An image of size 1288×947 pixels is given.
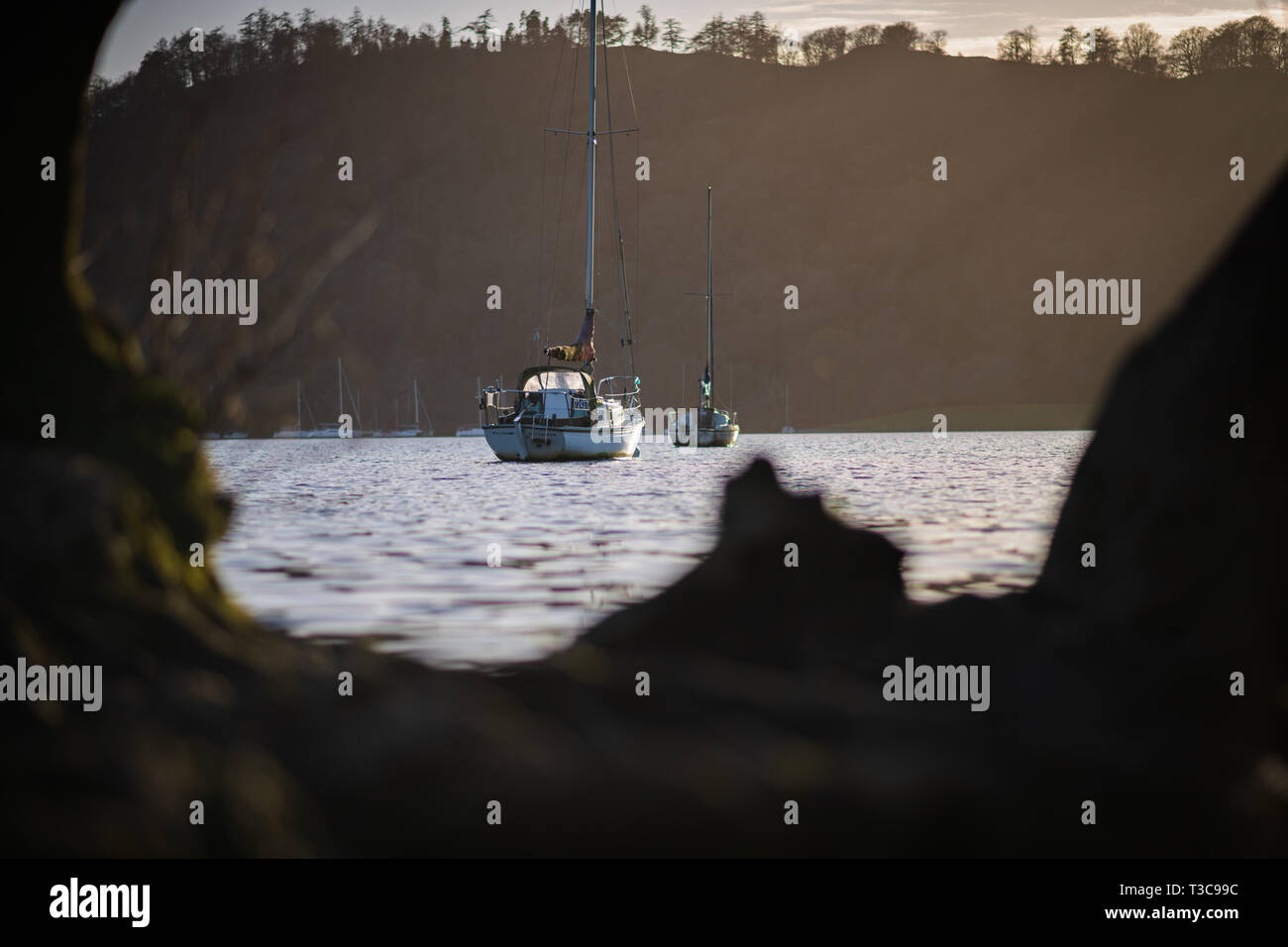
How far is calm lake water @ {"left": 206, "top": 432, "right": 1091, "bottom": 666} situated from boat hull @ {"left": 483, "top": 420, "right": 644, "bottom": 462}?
15.5 metres

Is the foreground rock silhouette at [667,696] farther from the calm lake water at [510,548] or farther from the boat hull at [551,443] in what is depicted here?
the boat hull at [551,443]

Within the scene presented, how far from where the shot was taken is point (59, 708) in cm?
438

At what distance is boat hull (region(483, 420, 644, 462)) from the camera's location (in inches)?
2154

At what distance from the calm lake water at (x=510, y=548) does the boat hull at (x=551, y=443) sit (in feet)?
50.8

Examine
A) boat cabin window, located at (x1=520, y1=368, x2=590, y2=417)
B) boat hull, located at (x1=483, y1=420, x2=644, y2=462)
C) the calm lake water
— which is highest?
boat cabin window, located at (x1=520, y1=368, x2=590, y2=417)

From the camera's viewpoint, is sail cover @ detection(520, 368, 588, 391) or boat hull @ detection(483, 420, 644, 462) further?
sail cover @ detection(520, 368, 588, 391)

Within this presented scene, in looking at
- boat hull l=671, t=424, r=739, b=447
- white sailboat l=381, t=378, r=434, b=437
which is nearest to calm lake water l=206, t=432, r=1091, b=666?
boat hull l=671, t=424, r=739, b=447

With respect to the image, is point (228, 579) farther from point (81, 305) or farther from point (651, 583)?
point (81, 305)

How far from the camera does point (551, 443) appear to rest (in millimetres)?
54875

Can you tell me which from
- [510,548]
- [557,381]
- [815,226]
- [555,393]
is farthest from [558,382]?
[815,226]

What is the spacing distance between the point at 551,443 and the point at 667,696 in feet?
160

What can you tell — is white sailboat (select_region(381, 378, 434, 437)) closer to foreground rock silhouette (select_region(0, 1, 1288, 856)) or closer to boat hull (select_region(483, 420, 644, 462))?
boat hull (select_region(483, 420, 644, 462))

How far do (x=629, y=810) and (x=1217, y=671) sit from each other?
300 centimetres
